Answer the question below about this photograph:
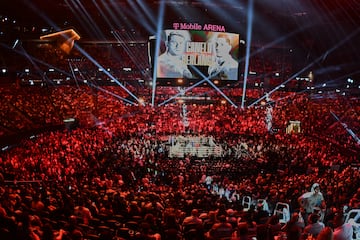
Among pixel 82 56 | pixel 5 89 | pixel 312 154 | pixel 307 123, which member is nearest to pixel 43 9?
pixel 82 56

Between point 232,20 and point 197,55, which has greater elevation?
point 232,20

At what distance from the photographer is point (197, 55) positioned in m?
26.4

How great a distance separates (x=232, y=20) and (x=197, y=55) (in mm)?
21364

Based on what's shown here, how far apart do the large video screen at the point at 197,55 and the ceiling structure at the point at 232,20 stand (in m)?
1.27

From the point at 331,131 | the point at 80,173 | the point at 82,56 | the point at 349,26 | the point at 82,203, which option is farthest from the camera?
the point at 82,56

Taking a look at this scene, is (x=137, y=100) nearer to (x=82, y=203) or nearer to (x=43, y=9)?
(x=43, y=9)

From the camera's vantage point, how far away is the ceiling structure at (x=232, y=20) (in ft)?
107

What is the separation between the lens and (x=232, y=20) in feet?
151

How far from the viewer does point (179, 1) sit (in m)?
37.2

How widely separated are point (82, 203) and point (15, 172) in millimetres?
6757

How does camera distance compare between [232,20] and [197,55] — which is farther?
[232,20]

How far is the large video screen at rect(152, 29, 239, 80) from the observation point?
2619 cm

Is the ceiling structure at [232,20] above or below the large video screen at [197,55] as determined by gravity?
above

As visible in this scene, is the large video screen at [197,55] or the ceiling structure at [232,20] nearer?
the large video screen at [197,55]
